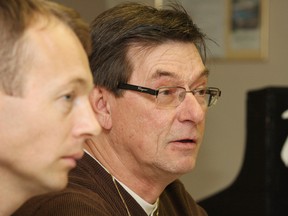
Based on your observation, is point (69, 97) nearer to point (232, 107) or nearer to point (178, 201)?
point (178, 201)

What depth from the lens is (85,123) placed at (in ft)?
3.01

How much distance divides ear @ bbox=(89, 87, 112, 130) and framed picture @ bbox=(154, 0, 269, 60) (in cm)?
171

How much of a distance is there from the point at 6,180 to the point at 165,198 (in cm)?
95

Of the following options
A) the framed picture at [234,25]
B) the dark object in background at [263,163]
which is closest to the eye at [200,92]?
the dark object in background at [263,163]

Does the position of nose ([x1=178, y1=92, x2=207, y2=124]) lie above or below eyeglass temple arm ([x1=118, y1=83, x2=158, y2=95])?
below

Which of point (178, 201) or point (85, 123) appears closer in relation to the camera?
point (85, 123)

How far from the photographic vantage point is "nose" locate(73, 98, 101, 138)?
0.91 m

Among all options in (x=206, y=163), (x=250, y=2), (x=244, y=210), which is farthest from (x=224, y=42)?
(x=244, y=210)

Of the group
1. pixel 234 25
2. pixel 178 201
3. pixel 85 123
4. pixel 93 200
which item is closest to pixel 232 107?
pixel 234 25

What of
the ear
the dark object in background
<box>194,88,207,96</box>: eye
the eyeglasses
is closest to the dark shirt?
the ear

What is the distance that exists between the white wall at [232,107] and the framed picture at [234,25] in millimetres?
44

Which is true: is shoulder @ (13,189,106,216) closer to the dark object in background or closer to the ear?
the ear

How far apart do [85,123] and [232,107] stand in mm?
2492

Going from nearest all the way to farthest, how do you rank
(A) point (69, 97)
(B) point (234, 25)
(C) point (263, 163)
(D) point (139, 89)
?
(A) point (69, 97) < (D) point (139, 89) < (C) point (263, 163) < (B) point (234, 25)
